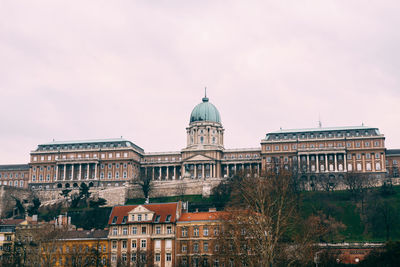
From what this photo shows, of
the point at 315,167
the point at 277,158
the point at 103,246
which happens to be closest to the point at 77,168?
the point at 277,158

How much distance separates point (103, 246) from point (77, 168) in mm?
91839

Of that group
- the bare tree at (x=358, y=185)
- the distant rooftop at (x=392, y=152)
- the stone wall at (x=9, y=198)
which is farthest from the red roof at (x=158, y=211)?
the distant rooftop at (x=392, y=152)

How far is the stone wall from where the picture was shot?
146 metres

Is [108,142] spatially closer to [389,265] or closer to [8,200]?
[8,200]

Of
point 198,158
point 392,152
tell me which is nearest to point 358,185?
point 392,152

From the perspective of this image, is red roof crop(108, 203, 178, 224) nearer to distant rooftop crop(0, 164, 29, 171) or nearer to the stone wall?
the stone wall

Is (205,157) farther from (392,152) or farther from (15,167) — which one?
(15,167)

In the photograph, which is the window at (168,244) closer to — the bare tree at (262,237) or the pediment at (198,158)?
the bare tree at (262,237)

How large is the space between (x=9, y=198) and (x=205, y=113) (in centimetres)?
7125

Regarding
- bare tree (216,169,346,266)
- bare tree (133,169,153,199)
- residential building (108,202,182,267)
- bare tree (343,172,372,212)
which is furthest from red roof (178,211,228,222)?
bare tree (133,169,153,199)

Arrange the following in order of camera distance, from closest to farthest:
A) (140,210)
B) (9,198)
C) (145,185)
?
(140,210) → (145,185) → (9,198)

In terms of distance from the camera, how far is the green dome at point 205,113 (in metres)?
191

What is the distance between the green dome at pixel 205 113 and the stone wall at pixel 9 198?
61.8 m

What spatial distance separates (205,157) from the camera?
176 meters
